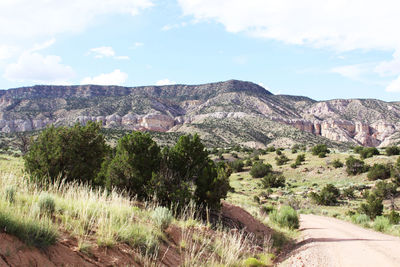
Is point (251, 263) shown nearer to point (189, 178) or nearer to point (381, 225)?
point (189, 178)

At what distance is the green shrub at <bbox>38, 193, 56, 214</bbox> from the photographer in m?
5.09

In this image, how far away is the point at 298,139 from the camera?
8781 cm

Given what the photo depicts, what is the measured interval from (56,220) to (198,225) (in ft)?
14.4

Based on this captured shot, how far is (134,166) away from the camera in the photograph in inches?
416

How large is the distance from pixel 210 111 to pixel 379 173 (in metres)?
86.2

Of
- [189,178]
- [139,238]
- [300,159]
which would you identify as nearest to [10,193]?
[139,238]

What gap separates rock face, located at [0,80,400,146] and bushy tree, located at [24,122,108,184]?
87870 mm

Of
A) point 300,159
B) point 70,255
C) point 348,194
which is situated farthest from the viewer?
point 300,159

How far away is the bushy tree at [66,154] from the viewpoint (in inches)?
380

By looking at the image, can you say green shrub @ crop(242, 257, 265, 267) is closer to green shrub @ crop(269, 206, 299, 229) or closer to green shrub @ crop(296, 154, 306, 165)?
green shrub @ crop(269, 206, 299, 229)

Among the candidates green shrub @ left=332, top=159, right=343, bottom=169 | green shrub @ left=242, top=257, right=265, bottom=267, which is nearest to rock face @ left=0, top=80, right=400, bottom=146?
green shrub @ left=332, top=159, right=343, bottom=169

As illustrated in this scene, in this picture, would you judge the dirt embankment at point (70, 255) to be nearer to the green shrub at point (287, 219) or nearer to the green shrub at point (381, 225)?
the green shrub at point (287, 219)

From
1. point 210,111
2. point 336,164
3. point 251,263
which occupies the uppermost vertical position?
point 210,111

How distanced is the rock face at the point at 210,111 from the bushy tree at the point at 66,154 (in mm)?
87870
